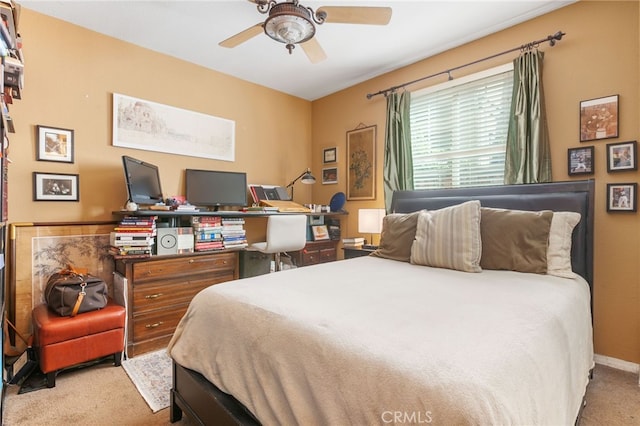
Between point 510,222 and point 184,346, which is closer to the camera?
point 184,346

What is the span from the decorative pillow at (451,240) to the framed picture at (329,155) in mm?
2168

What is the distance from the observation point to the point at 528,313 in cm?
124

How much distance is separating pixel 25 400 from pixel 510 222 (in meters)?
3.23

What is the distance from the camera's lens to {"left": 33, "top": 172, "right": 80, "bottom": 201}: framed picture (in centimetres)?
248

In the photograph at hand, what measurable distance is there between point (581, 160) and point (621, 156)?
216 millimetres

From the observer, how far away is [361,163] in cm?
394

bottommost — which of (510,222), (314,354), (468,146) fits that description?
(314,354)

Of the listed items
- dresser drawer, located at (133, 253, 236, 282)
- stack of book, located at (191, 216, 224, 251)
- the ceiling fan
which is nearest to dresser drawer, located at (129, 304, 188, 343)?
dresser drawer, located at (133, 253, 236, 282)

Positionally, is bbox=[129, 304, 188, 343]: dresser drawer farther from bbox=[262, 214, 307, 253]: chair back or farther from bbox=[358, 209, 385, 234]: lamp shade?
bbox=[358, 209, 385, 234]: lamp shade

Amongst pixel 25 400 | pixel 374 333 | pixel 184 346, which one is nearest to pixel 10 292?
pixel 25 400

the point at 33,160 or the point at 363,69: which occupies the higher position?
the point at 363,69

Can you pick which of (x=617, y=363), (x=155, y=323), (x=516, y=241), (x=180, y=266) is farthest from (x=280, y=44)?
(x=617, y=363)

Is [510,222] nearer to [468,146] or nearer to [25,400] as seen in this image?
[468,146]

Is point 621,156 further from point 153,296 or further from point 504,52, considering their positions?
point 153,296
